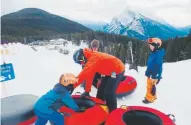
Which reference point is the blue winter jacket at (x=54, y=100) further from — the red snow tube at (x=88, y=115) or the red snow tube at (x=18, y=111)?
the red snow tube at (x=18, y=111)

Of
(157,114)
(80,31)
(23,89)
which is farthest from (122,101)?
(80,31)

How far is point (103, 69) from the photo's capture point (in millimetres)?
4516

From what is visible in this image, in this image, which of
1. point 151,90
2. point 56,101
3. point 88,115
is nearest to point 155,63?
point 151,90

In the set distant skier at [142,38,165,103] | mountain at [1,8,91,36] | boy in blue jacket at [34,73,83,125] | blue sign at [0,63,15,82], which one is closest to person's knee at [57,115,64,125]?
boy in blue jacket at [34,73,83,125]

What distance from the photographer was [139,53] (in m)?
32.7

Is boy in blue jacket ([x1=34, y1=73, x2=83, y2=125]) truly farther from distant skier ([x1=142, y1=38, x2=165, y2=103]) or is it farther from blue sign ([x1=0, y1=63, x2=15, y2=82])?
distant skier ([x1=142, y1=38, x2=165, y2=103])

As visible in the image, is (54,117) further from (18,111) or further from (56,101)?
(18,111)

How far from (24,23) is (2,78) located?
18.0 meters

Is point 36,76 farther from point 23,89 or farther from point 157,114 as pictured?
point 157,114

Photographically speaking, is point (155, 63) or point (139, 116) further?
point (155, 63)

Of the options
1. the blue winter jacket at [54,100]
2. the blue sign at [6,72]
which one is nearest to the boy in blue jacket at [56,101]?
the blue winter jacket at [54,100]

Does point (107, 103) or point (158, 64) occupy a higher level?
point (158, 64)

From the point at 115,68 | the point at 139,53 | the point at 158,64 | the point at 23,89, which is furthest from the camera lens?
the point at 139,53

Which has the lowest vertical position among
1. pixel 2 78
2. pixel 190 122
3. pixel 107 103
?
pixel 190 122
